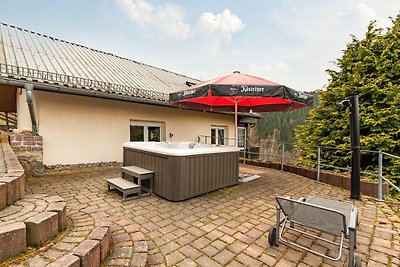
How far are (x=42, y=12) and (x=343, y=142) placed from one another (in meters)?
13.5

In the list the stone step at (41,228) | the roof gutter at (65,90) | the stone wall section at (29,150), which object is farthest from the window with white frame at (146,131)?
the stone step at (41,228)

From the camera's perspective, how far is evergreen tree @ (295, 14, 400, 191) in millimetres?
5969

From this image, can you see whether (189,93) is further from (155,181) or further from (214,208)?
(214,208)

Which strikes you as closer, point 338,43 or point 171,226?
point 171,226

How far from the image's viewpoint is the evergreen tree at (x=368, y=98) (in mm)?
5969

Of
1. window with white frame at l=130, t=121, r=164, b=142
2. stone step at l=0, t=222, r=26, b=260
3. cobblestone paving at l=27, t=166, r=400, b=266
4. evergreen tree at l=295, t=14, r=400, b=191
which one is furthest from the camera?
window with white frame at l=130, t=121, r=164, b=142

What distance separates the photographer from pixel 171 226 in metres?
2.67

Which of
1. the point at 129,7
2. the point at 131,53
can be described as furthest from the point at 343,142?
the point at 131,53

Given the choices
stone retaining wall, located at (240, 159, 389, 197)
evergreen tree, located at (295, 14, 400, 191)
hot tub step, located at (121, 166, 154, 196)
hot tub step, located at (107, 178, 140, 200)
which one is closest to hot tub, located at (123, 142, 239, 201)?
hot tub step, located at (121, 166, 154, 196)

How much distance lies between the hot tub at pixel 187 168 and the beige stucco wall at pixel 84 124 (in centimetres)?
236

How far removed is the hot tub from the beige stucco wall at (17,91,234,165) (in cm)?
236

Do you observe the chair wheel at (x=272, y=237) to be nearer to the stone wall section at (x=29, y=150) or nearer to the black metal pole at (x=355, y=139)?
the black metal pole at (x=355, y=139)

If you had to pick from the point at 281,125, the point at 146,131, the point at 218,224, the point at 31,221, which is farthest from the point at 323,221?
the point at 281,125

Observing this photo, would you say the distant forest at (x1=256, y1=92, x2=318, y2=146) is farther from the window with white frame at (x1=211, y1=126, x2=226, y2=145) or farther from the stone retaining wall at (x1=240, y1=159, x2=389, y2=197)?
the stone retaining wall at (x1=240, y1=159, x2=389, y2=197)
